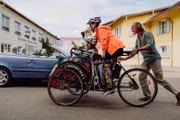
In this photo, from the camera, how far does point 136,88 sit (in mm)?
5230

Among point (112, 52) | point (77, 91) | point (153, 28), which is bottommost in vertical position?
point (77, 91)

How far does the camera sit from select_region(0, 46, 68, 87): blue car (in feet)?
24.3

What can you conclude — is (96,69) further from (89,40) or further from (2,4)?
(2,4)

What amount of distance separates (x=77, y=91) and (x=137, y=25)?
2.00m

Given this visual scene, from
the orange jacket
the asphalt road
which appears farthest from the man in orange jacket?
the asphalt road

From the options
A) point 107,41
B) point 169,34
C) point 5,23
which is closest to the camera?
point 107,41

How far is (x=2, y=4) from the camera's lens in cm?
2241

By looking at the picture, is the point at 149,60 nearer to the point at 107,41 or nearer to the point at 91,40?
the point at 107,41

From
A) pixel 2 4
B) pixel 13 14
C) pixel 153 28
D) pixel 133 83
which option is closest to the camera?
pixel 133 83

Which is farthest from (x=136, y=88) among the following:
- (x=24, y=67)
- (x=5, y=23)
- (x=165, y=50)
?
(x=5, y=23)

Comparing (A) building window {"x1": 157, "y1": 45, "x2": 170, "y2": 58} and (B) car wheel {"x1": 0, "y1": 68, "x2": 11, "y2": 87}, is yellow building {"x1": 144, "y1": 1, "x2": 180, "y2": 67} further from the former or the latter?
(B) car wheel {"x1": 0, "y1": 68, "x2": 11, "y2": 87}

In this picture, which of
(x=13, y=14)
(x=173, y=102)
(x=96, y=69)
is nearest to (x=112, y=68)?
(x=96, y=69)

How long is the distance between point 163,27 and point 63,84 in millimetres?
22666

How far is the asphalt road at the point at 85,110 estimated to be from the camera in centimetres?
412
